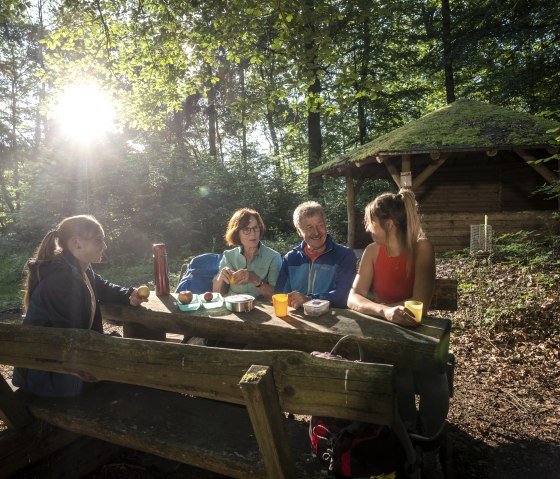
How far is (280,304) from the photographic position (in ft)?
8.54

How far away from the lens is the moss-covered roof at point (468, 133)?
33.7ft

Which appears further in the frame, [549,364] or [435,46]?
[435,46]

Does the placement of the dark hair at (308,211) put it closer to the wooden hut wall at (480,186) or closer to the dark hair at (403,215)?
the dark hair at (403,215)

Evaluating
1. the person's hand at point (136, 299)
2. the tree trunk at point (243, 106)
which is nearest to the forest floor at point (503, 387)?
the person's hand at point (136, 299)

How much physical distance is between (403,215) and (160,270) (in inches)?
80.2

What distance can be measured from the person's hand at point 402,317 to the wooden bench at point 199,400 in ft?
2.73

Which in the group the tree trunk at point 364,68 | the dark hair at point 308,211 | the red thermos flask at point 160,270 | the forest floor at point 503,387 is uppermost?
the tree trunk at point 364,68

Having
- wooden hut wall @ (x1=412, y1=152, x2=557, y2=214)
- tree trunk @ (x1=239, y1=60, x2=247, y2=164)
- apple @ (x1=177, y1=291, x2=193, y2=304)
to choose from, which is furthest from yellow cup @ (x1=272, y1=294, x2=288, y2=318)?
wooden hut wall @ (x1=412, y1=152, x2=557, y2=214)

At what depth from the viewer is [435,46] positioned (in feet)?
62.1

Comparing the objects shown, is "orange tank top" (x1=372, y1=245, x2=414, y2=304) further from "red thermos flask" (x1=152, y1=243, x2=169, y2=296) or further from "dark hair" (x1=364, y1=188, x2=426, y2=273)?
"red thermos flask" (x1=152, y1=243, x2=169, y2=296)

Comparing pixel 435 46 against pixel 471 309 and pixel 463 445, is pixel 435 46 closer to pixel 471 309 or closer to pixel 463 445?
pixel 471 309

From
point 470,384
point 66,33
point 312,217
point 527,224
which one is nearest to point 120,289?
point 312,217

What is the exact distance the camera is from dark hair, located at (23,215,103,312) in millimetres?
2412

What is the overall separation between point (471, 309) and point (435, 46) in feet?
57.3
